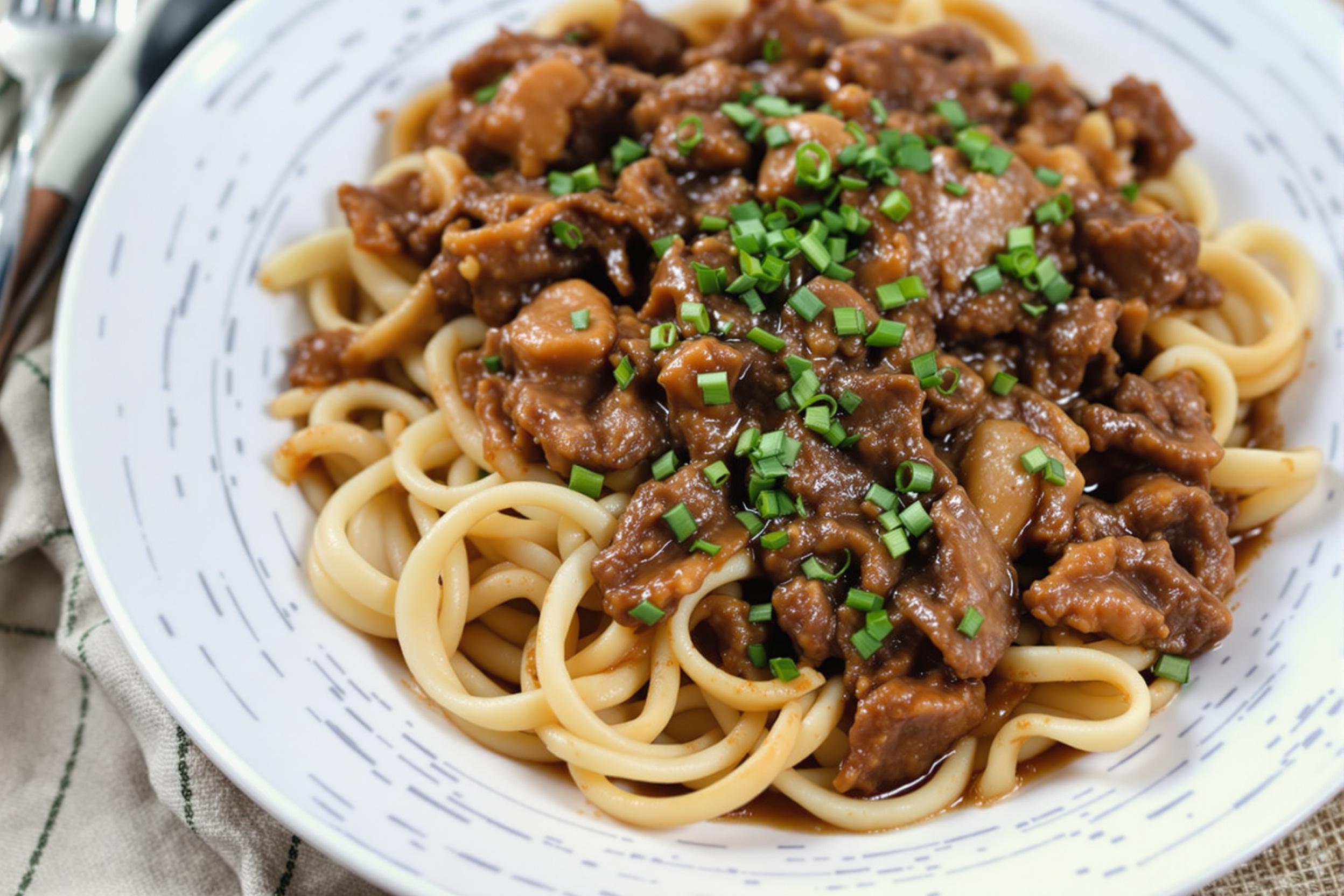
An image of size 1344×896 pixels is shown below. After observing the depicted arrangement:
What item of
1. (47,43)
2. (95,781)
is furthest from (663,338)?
(47,43)

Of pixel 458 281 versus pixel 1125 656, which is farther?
pixel 458 281

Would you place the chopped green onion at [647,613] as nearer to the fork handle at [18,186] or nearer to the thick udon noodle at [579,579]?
the thick udon noodle at [579,579]

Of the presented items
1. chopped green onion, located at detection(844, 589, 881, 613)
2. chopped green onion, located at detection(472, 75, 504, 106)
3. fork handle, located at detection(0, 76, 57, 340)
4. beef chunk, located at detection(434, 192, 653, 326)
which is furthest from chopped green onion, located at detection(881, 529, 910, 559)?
fork handle, located at detection(0, 76, 57, 340)

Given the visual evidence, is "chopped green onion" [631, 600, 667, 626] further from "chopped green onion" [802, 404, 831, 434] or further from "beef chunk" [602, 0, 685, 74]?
"beef chunk" [602, 0, 685, 74]

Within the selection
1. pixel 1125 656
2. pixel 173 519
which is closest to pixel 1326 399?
pixel 1125 656

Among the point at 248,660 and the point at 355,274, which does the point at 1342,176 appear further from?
the point at 248,660

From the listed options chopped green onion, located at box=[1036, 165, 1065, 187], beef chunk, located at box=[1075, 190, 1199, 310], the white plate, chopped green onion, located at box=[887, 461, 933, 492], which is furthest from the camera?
chopped green onion, located at box=[1036, 165, 1065, 187]
